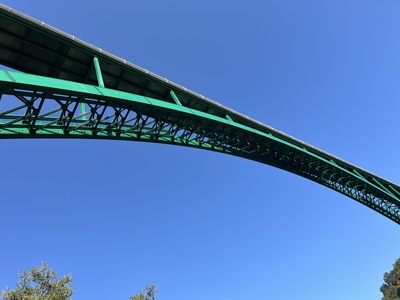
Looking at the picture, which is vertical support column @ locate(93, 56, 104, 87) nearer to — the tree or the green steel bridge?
the green steel bridge

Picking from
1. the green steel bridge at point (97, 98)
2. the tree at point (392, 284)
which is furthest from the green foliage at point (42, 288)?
the tree at point (392, 284)

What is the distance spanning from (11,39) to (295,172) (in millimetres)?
22855

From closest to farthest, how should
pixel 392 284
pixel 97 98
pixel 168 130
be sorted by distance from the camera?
pixel 97 98, pixel 168 130, pixel 392 284

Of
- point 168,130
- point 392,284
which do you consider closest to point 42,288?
point 168,130

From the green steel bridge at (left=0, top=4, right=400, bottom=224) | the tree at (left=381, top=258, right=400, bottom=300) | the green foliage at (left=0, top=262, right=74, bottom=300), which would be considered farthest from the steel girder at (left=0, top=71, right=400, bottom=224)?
the tree at (left=381, top=258, right=400, bottom=300)

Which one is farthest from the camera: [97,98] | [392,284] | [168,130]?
[392,284]

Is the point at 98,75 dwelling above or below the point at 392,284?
above

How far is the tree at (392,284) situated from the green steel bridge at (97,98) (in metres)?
53.9

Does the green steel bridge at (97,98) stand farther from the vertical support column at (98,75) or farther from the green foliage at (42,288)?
the green foliage at (42,288)

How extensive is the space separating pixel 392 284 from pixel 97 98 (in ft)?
252

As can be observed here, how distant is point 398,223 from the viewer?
33.5 metres

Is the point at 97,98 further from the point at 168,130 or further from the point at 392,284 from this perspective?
the point at 392,284

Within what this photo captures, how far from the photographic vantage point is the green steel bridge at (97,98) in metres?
12.1

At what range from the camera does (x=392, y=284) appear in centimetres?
6775
